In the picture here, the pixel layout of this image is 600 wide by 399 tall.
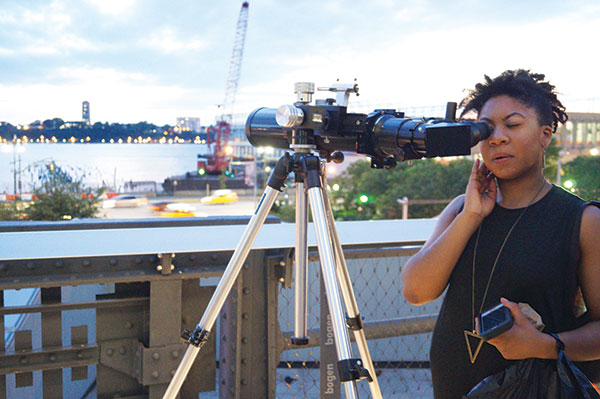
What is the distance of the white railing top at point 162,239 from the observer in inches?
77.6

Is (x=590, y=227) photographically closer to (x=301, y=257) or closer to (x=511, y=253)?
(x=511, y=253)

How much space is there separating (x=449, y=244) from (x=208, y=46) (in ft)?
338

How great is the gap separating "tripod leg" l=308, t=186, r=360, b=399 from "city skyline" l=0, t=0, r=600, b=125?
59062mm

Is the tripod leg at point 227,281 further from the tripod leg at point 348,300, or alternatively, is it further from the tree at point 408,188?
the tree at point 408,188

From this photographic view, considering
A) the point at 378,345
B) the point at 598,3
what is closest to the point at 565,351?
the point at 378,345

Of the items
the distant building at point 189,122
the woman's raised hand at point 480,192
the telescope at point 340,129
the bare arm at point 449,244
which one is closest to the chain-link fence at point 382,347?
the telescope at point 340,129

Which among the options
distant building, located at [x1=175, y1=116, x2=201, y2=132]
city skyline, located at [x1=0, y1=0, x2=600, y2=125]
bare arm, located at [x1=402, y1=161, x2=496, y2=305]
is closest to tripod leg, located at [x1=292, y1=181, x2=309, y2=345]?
bare arm, located at [x1=402, y1=161, x2=496, y2=305]

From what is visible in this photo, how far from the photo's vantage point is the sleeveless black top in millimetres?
1290

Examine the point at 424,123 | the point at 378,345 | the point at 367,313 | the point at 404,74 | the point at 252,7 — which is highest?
the point at 252,7

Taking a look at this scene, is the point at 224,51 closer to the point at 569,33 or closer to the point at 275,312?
the point at 569,33

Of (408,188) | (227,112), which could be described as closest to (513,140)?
(408,188)

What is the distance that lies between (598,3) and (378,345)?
5618 cm

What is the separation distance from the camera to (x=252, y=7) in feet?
245

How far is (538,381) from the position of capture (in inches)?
47.6
